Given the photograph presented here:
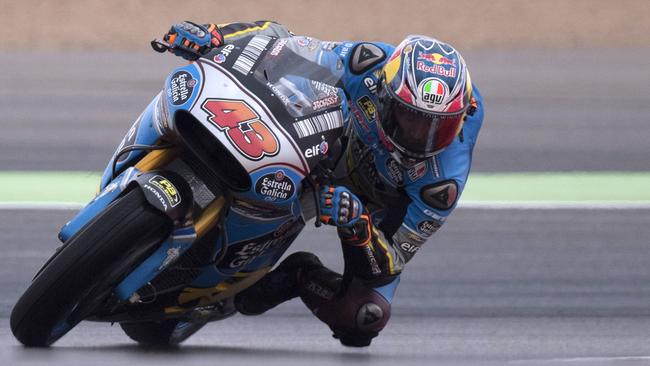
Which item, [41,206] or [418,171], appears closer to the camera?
[418,171]

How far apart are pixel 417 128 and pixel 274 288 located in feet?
3.13

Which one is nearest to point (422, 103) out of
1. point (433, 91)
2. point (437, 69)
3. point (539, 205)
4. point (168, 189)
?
point (433, 91)

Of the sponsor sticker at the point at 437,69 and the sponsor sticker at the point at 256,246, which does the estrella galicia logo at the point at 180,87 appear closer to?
the sponsor sticker at the point at 256,246

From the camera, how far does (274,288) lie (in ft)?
15.8

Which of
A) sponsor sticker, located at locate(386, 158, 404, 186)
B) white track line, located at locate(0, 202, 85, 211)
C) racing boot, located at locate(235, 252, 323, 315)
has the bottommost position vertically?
white track line, located at locate(0, 202, 85, 211)

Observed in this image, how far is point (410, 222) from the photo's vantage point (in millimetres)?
4695

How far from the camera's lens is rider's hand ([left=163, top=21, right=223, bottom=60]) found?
4164 mm

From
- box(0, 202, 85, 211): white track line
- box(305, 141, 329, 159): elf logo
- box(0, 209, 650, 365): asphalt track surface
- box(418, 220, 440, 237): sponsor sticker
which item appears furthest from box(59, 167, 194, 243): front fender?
box(0, 202, 85, 211): white track line

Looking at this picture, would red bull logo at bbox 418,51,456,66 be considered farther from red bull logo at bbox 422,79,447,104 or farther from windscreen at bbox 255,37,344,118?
windscreen at bbox 255,37,344,118

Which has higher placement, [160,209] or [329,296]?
[160,209]

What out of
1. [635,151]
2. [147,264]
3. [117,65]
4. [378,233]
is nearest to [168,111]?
[147,264]

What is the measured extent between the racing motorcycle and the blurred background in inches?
18.2

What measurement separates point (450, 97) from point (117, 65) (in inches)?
311

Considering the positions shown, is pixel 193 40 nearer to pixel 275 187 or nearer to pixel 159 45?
pixel 159 45
